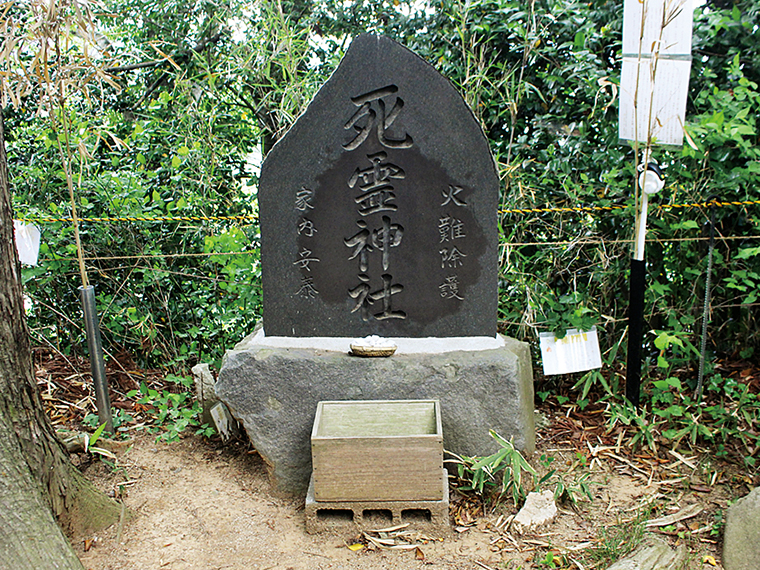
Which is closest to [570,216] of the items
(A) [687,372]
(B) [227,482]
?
(A) [687,372]

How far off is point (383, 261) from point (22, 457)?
1.54 m

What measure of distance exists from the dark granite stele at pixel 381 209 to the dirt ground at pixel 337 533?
0.78 m

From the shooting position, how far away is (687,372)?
3285mm

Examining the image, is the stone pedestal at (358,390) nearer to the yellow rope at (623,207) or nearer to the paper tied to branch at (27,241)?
the yellow rope at (623,207)

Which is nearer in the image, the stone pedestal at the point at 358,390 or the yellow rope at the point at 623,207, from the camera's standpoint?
the stone pedestal at the point at 358,390

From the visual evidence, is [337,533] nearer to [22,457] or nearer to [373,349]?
[373,349]

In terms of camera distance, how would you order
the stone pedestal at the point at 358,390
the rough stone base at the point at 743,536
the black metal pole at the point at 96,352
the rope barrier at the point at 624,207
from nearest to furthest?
1. the rough stone base at the point at 743,536
2. the stone pedestal at the point at 358,390
3. the black metal pole at the point at 96,352
4. the rope barrier at the point at 624,207

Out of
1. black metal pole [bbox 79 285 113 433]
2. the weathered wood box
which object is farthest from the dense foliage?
the weathered wood box

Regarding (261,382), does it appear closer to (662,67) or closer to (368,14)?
(662,67)

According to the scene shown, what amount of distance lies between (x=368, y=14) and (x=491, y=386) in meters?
3.19

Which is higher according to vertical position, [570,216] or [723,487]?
[570,216]

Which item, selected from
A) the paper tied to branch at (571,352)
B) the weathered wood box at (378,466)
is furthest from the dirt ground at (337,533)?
the paper tied to branch at (571,352)

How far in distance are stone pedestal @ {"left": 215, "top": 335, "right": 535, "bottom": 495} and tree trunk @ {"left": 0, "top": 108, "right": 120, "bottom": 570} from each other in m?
0.74

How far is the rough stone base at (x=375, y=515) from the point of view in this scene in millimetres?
2256
